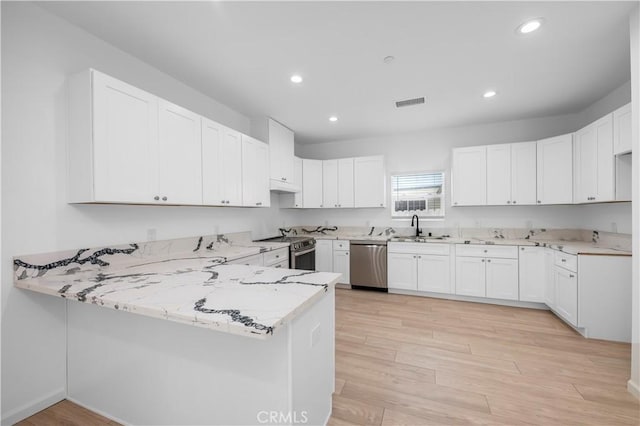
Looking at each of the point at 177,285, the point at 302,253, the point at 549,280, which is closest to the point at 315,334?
the point at 177,285

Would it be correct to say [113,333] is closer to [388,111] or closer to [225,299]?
[225,299]

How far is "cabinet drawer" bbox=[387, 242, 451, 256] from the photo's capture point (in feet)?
12.6

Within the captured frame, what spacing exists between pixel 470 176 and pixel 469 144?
2.11 feet

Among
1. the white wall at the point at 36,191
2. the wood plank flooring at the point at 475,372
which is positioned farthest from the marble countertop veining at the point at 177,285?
the wood plank flooring at the point at 475,372

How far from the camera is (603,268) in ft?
8.33

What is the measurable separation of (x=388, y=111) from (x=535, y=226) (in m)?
2.86

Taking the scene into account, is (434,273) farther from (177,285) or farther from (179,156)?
(179,156)

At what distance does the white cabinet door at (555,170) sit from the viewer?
3303mm

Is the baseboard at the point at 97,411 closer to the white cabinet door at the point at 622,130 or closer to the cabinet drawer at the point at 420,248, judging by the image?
the cabinet drawer at the point at 420,248

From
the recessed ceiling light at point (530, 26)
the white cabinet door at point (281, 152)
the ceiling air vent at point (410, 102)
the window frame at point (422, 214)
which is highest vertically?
the ceiling air vent at point (410, 102)

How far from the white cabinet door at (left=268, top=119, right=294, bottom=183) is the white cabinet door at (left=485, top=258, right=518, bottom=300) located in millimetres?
3273

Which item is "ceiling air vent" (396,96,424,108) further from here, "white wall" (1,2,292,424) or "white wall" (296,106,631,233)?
"white wall" (1,2,292,424)

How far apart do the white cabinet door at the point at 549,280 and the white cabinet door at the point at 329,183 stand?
314 centimetres

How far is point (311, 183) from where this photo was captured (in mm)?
4812
